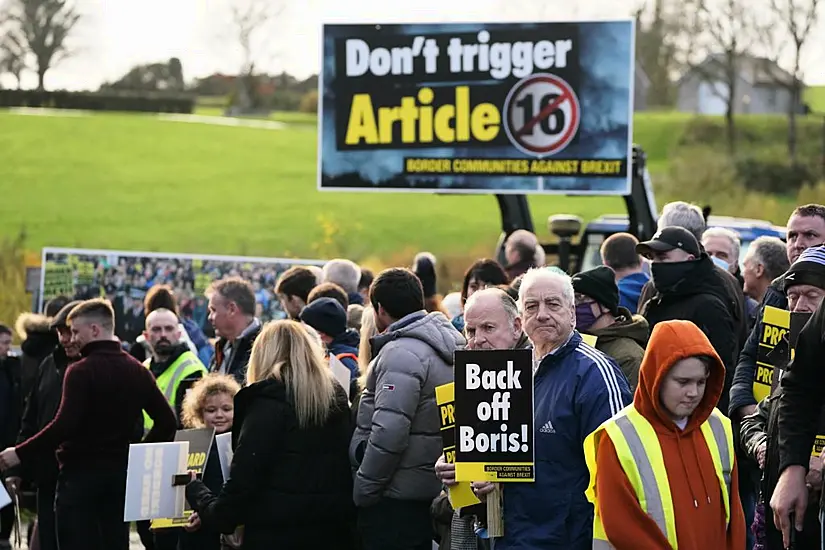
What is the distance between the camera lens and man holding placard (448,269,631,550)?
6.04m

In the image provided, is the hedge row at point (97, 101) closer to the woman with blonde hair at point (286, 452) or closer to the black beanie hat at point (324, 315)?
the black beanie hat at point (324, 315)

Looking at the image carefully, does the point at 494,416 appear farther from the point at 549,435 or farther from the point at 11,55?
the point at 11,55

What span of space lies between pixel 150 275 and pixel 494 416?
41.5 ft

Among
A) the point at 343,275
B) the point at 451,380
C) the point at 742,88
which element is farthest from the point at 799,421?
the point at 742,88

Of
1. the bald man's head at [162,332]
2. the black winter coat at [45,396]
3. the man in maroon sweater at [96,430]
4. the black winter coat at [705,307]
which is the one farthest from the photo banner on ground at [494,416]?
the black winter coat at [45,396]

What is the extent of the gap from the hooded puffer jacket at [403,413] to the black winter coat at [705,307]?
1.30 metres

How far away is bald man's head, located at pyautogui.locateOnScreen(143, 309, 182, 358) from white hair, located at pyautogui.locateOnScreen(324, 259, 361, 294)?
113 cm

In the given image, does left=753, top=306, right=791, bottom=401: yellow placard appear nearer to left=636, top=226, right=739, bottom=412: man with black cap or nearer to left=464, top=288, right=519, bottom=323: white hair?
left=636, top=226, right=739, bottom=412: man with black cap

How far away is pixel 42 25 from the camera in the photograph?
54.8 m

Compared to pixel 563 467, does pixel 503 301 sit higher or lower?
higher

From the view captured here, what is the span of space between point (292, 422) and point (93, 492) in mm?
2450

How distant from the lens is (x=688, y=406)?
222 inches

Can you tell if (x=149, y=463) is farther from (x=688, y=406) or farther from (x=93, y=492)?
(x=688, y=406)

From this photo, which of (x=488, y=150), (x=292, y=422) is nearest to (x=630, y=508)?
(x=292, y=422)
